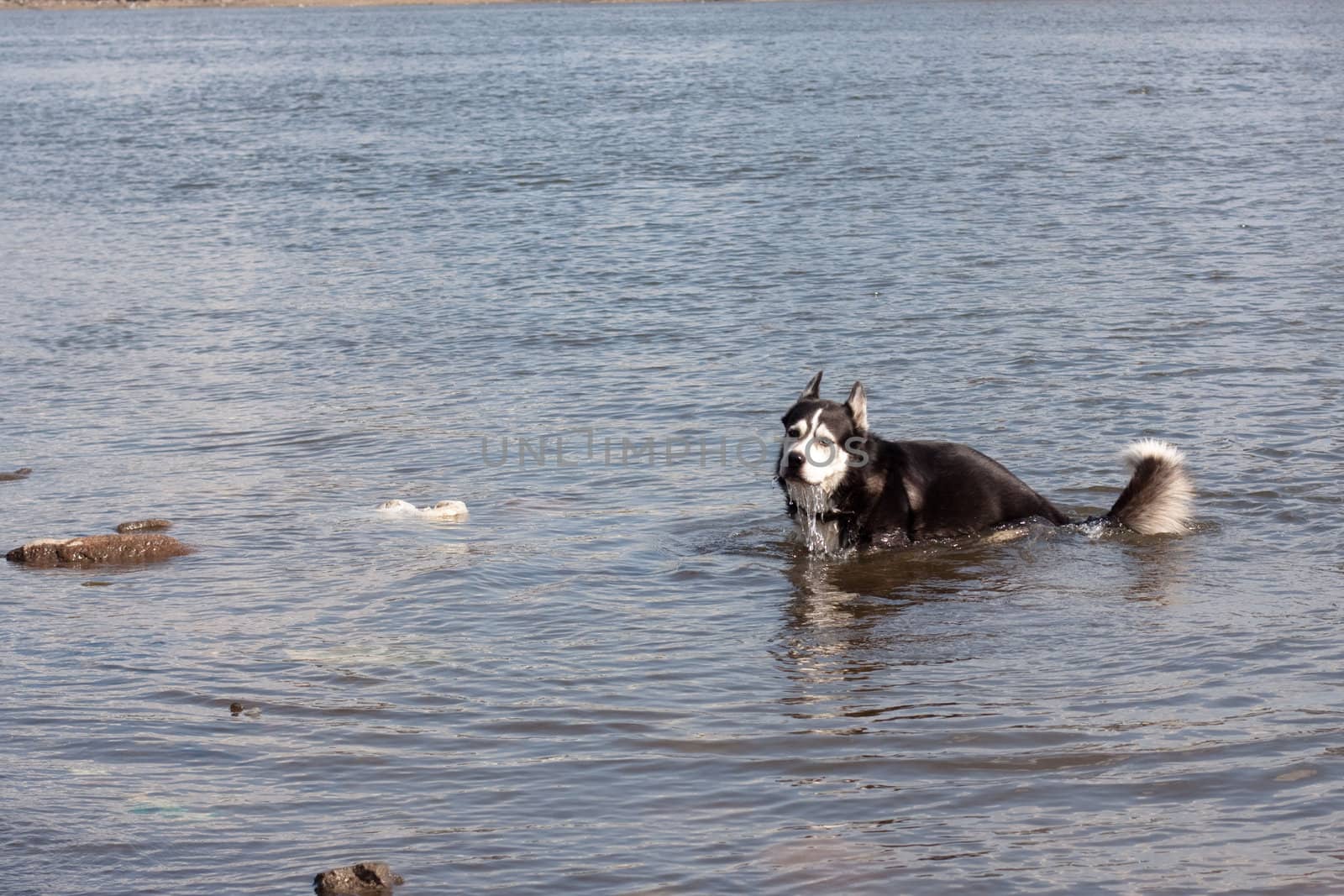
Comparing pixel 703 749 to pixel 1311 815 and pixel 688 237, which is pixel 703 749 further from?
pixel 688 237

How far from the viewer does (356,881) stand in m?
5.11

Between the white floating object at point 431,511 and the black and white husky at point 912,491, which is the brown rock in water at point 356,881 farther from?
the white floating object at point 431,511

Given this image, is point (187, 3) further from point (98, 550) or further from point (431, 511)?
point (98, 550)

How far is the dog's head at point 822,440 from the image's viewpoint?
8.59 meters

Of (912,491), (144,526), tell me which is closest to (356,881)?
(912,491)

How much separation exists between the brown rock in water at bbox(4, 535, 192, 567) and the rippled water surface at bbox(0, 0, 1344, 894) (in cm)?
16

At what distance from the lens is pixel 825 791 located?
5.89 metres

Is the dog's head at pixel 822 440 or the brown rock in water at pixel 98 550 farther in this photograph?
the brown rock in water at pixel 98 550

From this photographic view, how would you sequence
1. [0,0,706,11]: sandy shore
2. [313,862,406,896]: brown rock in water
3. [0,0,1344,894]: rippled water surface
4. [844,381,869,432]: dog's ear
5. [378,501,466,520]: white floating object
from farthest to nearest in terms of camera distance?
[0,0,706,11]: sandy shore, [378,501,466,520]: white floating object, [844,381,869,432]: dog's ear, [0,0,1344,894]: rippled water surface, [313,862,406,896]: brown rock in water

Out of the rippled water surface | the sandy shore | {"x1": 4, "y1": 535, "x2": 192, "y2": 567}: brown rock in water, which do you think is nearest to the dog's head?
the rippled water surface

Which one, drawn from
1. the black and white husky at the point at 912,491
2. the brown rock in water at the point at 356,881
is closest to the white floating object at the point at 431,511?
the black and white husky at the point at 912,491

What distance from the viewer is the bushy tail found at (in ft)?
28.9

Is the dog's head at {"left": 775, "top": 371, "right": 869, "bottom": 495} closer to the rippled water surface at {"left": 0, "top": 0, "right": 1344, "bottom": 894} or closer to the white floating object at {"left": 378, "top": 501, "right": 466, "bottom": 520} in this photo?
the rippled water surface at {"left": 0, "top": 0, "right": 1344, "bottom": 894}

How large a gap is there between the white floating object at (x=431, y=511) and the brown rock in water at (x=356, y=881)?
16.6 ft
